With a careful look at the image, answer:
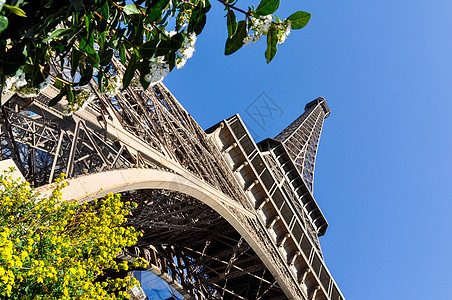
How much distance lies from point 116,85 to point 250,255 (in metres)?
17.6

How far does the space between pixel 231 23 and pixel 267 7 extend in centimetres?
28

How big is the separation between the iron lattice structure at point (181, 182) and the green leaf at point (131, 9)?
5.63m

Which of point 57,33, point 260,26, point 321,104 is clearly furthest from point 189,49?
point 321,104

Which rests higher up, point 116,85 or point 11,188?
point 11,188

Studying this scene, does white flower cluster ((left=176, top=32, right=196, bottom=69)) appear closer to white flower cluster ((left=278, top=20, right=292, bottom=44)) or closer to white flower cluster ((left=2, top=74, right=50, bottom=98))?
white flower cluster ((left=278, top=20, right=292, bottom=44))

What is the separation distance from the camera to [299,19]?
2943mm

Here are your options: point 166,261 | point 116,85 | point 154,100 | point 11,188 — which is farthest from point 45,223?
point 166,261

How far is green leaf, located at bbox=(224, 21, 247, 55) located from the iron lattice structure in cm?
577

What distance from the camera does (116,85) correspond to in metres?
4.09

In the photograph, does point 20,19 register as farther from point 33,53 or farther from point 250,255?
point 250,255

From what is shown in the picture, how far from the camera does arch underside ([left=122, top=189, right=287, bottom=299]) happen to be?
1730cm

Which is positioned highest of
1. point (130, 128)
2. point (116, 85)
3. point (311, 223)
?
point (311, 223)

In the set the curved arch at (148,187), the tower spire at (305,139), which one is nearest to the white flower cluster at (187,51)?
the curved arch at (148,187)

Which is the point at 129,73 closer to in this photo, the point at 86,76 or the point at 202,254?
the point at 86,76
